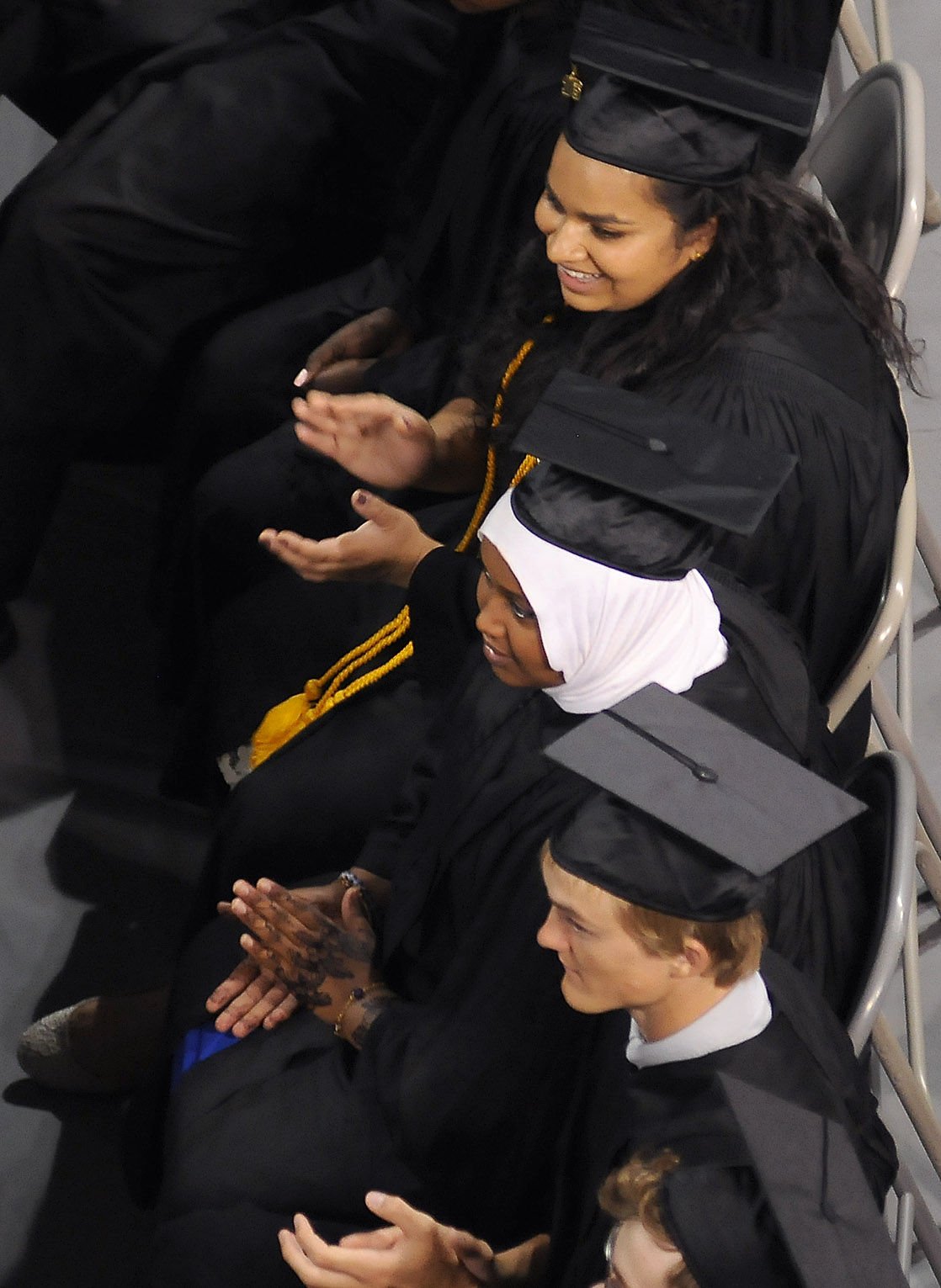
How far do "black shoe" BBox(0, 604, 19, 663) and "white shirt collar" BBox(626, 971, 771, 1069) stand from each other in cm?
186

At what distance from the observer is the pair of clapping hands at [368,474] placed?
199 centimetres

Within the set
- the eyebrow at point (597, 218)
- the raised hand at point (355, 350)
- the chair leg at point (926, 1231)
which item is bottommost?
the chair leg at point (926, 1231)

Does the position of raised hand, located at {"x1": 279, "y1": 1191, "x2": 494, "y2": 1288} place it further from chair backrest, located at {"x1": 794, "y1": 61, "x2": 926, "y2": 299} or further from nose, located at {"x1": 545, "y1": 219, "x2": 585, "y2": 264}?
chair backrest, located at {"x1": 794, "y1": 61, "x2": 926, "y2": 299}

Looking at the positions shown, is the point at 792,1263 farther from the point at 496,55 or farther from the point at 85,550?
the point at 85,550

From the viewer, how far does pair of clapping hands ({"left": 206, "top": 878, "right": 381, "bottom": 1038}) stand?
1.75 m

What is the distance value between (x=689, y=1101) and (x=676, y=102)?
1.10 meters

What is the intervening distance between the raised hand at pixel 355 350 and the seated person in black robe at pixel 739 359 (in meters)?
0.39

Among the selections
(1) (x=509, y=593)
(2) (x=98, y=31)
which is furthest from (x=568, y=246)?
(2) (x=98, y=31)

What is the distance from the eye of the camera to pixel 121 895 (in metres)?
2.56

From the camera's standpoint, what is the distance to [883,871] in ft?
5.11

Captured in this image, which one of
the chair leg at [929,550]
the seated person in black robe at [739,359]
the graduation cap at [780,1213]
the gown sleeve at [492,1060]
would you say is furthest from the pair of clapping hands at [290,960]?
the chair leg at [929,550]

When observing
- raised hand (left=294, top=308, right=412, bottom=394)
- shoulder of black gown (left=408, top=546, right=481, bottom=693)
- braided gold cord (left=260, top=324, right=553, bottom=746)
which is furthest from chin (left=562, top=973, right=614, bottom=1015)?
raised hand (left=294, top=308, right=412, bottom=394)

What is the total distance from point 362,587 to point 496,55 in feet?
2.77

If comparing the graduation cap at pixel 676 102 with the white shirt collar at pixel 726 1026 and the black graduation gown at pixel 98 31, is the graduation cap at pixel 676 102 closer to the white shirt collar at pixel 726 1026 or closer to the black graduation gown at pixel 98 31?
the white shirt collar at pixel 726 1026
